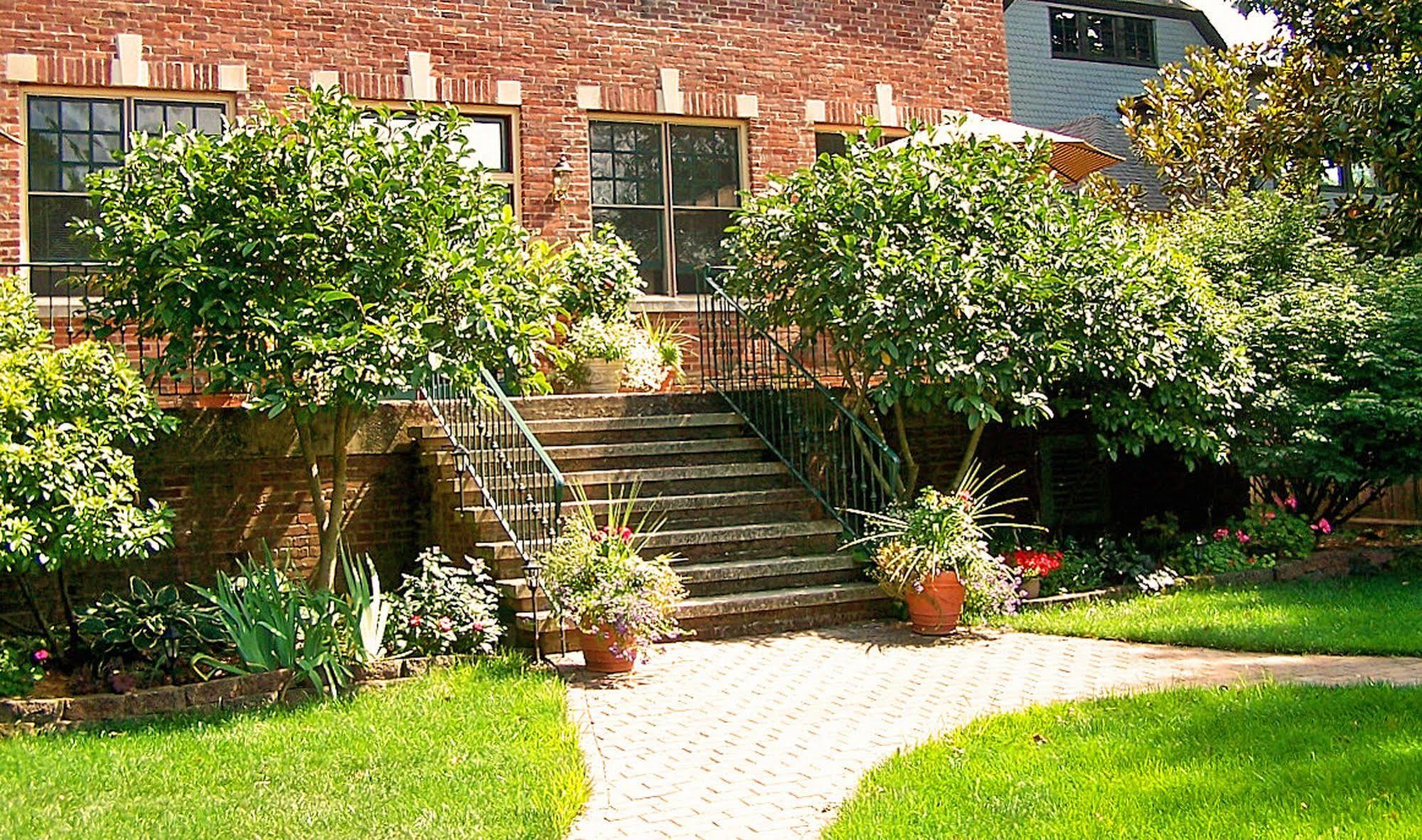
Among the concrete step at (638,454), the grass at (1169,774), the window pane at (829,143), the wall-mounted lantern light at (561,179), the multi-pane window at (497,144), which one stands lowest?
the grass at (1169,774)

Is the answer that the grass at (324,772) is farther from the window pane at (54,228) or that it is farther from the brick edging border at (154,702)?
the window pane at (54,228)

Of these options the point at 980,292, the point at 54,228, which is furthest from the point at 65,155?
the point at 980,292

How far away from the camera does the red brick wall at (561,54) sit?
11195 mm

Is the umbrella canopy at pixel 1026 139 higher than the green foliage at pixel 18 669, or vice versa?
the umbrella canopy at pixel 1026 139

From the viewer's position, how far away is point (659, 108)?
13102 millimetres

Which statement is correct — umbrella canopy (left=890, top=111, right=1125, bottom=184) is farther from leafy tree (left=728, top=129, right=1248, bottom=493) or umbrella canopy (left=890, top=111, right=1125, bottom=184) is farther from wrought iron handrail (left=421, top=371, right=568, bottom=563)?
wrought iron handrail (left=421, top=371, right=568, bottom=563)

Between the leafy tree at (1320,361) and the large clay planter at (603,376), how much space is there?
534 centimetres

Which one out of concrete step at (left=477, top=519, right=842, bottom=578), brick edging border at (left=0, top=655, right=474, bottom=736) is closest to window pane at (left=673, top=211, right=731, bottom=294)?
concrete step at (left=477, top=519, right=842, bottom=578)

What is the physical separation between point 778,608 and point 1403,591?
4836mm

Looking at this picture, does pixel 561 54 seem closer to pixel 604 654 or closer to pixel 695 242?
pixel 695 242

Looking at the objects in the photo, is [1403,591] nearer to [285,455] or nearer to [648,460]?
[648,460]

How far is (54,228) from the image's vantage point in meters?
11.1

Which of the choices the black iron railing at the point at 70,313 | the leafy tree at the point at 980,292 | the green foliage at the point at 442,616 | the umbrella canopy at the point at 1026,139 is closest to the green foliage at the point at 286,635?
Result: the green foliage at the point at 442,616

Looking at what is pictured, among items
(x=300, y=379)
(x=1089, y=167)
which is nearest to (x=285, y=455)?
(x=300, y=379)
